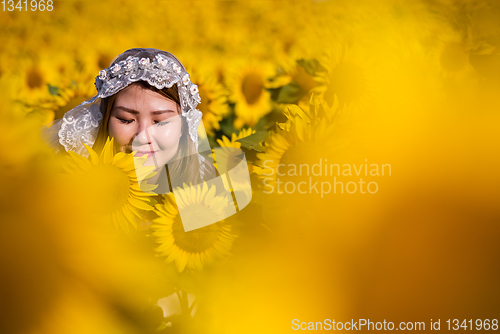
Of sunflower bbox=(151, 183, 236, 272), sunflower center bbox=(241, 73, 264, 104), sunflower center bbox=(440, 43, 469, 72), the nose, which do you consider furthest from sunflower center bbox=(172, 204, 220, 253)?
sunflower center bbox=(440, 43, 469, 72)

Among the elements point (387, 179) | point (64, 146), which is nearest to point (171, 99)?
point (64, 146)

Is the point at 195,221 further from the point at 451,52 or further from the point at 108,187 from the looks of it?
the point at 451,52

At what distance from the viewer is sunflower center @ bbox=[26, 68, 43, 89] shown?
0.56 meters

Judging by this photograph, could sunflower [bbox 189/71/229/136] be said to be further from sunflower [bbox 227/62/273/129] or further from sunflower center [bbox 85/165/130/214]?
sunflower center [bbox 85/165/130/214]

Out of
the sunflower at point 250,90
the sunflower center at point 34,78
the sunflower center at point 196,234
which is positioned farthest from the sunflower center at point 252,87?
the sunflower center at point 34,78

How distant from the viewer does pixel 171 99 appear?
0.52 m

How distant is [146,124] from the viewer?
18.2 inches

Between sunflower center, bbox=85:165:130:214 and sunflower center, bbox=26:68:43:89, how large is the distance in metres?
0.24

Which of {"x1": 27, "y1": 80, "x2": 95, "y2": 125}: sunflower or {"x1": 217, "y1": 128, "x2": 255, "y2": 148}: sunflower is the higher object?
{"x1": 27, "y1": 80, "x2": 95, "y2": 125}: sunflower

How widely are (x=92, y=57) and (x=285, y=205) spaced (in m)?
0.39

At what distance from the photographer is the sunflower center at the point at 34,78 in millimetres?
556

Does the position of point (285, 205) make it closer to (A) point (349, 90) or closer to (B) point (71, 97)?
(A) point (349, 90)

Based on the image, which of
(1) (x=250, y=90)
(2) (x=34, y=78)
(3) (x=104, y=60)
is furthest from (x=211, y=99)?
(2) (x=34, y=78)

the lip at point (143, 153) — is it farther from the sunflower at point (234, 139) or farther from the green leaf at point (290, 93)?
the green leaf at point (290, 93)
